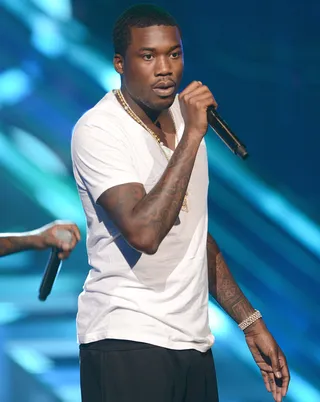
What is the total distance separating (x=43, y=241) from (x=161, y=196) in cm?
27

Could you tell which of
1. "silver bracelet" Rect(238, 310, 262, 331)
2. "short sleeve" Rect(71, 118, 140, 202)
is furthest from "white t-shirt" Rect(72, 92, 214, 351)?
"silver bracelet" Rect(238, 310, 262, 331)

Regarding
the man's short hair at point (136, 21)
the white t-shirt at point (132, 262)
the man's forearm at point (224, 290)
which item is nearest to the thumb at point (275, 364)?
the man's forearm at point (224, 290)

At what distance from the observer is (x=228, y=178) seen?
11.8 feet

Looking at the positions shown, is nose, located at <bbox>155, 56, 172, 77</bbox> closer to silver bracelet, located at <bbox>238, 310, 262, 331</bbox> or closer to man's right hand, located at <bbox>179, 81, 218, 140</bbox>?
man's right hand, located at <bbox>179, 81, 218, 140</bbox>

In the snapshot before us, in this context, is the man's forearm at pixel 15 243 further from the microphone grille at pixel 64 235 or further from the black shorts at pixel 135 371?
the black shorts at pixel 135 371

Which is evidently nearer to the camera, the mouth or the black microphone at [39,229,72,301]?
the black microphone at [39,229,72,301]

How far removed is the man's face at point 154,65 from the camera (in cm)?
201

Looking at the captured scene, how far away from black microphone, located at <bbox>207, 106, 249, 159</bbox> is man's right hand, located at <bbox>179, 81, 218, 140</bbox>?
0.05 ft

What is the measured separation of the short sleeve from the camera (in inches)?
76.8

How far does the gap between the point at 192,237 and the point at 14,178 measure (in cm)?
161

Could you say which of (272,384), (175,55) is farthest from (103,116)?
(272,384)

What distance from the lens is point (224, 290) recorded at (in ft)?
7.47

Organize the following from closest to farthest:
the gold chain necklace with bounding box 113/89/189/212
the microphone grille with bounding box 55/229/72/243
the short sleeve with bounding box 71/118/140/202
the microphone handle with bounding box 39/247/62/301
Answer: the microphone grille with bounding box 55/229/72/243 → the microphone handle with bounding box 39/247/62/301 → the short sleeve with bounding box 71/118/140/202 → the gold chain necklace with bounding box 113/89/189/212

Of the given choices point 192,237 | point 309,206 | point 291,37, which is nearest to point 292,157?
point 309,206
